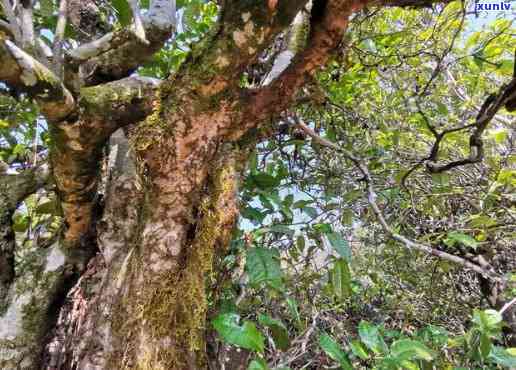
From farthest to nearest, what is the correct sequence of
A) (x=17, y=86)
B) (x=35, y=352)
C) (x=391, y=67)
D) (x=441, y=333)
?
(x=391, y=67)
(x=441, y=333)
(x=35, y=352)
(x=17, y=86)

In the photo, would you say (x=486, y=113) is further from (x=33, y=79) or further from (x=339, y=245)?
(x=33, y=79)

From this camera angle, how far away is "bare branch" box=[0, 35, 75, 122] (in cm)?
73

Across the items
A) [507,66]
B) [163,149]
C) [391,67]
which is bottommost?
[163,149]

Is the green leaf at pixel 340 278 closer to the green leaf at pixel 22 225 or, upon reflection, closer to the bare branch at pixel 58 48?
the bare branch at pixel 58 48

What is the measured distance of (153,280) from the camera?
3.14 ft

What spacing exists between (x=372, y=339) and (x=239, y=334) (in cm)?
46

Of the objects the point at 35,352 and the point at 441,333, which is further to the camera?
the point at 441,333

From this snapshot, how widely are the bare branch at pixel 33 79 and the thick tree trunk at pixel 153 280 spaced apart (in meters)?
0.28

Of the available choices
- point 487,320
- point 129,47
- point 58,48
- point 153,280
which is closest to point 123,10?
point 129,47

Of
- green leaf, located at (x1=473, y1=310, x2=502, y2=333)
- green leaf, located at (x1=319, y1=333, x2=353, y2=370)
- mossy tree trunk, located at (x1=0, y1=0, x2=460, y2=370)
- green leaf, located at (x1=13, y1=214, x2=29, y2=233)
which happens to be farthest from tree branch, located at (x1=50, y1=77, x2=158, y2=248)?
green leaf, located at (x1=473, y1=310, x2=502, y2=333)

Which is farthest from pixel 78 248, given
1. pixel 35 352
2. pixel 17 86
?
pixel 17 86

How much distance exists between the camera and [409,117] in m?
2.02

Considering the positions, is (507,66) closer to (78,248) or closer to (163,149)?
(163,149)

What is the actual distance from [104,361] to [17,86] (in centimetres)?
74
